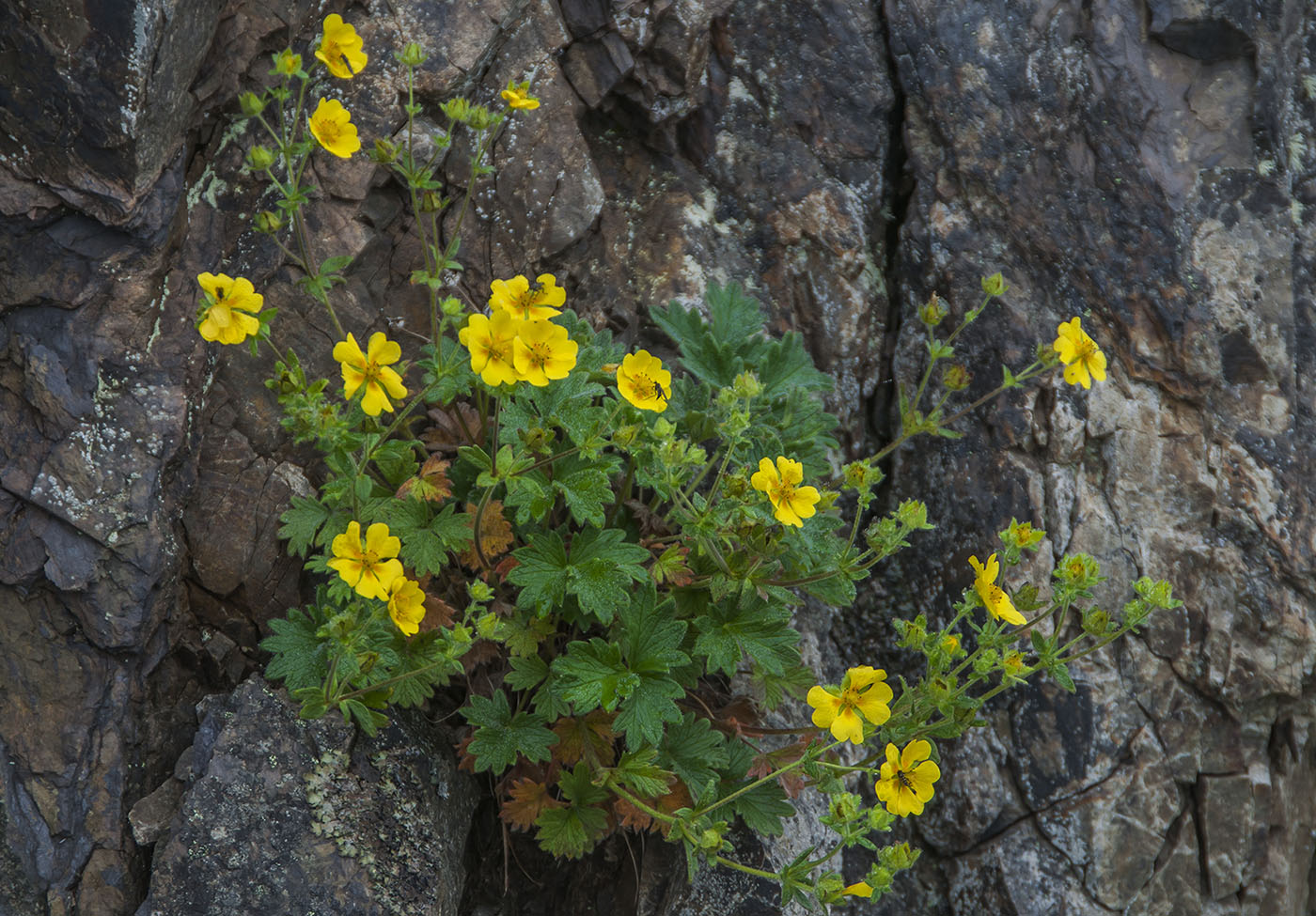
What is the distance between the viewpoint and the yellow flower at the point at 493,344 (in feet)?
8.71

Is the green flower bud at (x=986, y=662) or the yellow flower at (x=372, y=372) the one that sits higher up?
the yellow flower at (x=372, y=372)

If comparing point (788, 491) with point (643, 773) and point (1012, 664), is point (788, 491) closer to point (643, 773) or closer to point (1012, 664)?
point (1012, 664)

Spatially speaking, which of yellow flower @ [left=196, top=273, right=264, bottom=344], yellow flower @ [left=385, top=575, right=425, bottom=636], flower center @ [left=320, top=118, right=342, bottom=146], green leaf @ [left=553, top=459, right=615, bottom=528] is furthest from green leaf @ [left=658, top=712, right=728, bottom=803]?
flower center @ [left=320, top=118, right=342, bottom=146]

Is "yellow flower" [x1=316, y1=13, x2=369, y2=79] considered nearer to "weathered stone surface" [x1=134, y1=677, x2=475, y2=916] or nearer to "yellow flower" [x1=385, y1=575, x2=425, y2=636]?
"yellow flower" [x1=385, y1=575, x2=425, y2=636]

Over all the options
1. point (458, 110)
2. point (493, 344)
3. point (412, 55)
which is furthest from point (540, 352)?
point (412, 55)

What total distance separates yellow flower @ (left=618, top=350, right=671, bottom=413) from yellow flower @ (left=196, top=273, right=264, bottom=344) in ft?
3.25

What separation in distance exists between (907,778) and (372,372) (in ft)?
5.94

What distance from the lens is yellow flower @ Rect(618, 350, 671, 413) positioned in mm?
2859

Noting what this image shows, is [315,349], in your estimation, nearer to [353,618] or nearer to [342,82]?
[342,82]

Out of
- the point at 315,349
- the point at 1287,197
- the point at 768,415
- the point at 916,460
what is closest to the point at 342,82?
the point at 315,349

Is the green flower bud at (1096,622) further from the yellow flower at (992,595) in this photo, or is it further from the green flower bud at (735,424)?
the green flower bud at (735,424)

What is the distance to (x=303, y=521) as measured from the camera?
3039 millimetres

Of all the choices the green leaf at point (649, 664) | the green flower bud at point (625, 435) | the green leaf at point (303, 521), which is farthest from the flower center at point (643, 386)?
the green leaf at point (303, 521)

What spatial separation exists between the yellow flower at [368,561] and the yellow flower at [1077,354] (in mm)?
2018
